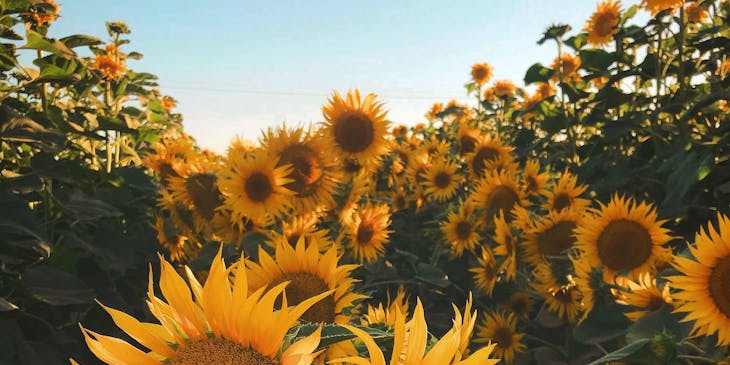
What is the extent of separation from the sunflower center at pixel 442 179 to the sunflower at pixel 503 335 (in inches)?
63.9

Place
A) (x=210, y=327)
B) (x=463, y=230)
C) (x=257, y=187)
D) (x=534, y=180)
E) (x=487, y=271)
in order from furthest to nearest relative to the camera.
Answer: (x=534, y=180), (x=463, y=230), (x=487, y=271), (x=257, y=187), (x=210, y=327)

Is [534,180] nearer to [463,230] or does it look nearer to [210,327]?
[463,230]

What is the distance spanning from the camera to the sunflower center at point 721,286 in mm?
1653

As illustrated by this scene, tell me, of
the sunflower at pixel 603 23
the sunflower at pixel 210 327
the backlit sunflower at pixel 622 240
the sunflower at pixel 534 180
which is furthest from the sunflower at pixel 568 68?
the sunflower at pixel 210 327

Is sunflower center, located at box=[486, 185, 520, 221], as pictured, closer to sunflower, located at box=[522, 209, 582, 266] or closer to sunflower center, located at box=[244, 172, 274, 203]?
sunflower, located at box=[522, 209, 582, 266]

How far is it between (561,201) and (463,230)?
637 mm

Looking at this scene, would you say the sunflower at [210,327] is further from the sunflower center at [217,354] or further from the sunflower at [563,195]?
the sunflower at [563,195]

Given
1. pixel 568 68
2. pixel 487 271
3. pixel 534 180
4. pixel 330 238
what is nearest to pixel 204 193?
pixel 330 238

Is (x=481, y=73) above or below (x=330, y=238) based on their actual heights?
above

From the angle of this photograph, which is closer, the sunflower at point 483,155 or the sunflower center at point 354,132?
the sunflower center at point 354,132

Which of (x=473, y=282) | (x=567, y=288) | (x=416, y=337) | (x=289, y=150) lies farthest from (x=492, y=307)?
(x=416, y=337)

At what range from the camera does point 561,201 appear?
3.19 m

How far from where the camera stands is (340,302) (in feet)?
4.91

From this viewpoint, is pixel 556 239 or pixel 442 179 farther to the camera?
pixel 442 179
